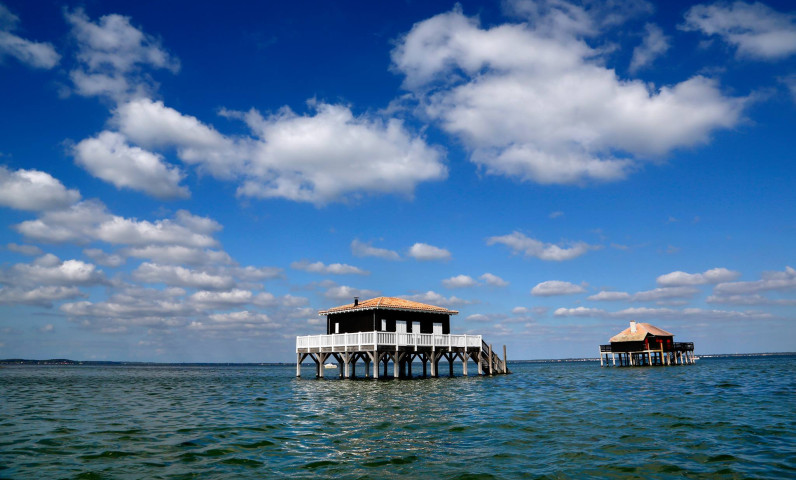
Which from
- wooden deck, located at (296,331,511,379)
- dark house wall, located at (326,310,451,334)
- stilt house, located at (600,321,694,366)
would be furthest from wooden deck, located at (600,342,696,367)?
dark house wall, located at (326,310,451,334)

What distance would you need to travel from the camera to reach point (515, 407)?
75.9 feet

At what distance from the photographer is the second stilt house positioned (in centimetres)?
3934

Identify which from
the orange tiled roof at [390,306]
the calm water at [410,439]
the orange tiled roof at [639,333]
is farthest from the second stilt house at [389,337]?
the orange tiled roof at [639,333]

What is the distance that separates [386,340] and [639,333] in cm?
4444

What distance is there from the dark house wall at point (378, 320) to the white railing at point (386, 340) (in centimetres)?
142

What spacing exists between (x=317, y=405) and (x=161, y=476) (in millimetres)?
14152

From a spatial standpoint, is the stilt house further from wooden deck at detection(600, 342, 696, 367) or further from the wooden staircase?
the wooden staircase

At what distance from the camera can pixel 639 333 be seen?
227ft

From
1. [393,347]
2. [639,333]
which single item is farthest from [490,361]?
[639,333]

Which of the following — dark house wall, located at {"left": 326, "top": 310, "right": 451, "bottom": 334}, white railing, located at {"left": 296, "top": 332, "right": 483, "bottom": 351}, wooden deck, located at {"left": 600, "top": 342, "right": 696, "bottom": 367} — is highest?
dark house wall, located at {"left": 326, "top": 310, "right": 451, "bottom": 334}

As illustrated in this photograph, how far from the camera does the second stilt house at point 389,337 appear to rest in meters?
39.3

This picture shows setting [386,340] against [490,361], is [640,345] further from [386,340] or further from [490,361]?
[386,340]

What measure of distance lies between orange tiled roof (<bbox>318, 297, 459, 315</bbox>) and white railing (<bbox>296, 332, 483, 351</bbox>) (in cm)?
224

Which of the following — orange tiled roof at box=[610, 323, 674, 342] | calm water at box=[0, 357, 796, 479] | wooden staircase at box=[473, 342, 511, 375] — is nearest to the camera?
calm water at box=[0, 357, 796, 479]
